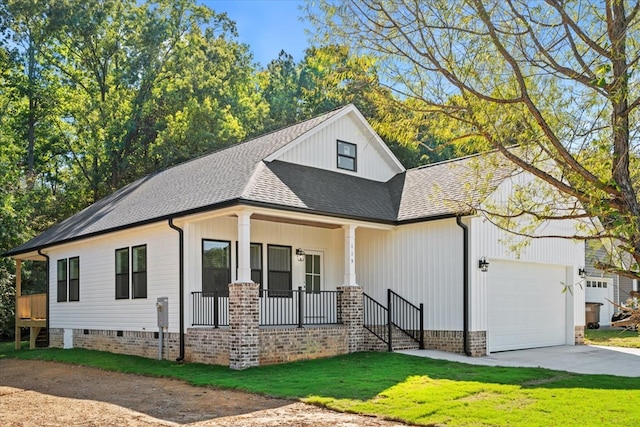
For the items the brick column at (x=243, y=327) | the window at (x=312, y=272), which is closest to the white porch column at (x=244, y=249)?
the brick column at (x=243, y=327)

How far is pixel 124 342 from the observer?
17.5 meters

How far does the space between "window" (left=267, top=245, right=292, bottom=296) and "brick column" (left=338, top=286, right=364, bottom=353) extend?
1974mm

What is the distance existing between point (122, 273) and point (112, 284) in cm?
67

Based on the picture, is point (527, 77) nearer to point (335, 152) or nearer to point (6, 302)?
point (335, 152)

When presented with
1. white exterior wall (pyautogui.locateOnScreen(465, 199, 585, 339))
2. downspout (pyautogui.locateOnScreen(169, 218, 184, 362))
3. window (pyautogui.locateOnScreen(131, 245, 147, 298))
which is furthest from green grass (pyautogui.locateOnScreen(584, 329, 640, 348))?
window (pyautogui.locateOnScreen(131, 245, 147, 298))

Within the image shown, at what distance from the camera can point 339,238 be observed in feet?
61.0

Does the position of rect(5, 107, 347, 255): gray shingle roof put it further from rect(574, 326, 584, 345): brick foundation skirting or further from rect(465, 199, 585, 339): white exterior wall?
rect(574, 326, 584, 345): brick foundation skirting

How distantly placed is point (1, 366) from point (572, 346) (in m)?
15.4

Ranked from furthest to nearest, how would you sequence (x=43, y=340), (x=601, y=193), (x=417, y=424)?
1. (x=43, y=340)
2. (x=417, y=424)
3. (x=601, y=193)

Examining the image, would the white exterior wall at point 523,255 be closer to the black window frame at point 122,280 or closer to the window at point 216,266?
the window at point 216,266

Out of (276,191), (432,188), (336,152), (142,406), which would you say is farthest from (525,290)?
(142,406)

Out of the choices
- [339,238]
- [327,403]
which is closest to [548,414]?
[327,403]

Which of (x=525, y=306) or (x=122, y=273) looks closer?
(x=525, y=306)

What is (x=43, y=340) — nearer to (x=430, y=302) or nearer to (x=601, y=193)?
(x=430, y=302)
